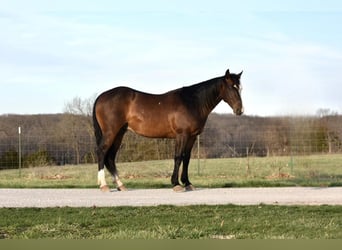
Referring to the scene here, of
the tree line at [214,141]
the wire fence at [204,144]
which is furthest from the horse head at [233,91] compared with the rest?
the wire fence at [204,144]

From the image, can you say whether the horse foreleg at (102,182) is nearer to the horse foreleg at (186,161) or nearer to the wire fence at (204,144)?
the horse foreleg at (186,161)

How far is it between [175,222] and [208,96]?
5.99 m

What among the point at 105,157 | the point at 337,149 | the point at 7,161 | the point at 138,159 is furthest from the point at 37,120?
the point at 105,157

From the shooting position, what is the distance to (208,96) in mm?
14625

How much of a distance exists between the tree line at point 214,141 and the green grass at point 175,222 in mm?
14743

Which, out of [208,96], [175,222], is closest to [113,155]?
[208,96]

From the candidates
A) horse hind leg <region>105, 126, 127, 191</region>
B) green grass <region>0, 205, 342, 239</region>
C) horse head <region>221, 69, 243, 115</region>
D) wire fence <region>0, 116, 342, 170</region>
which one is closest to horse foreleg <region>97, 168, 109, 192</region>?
horse hind leg <region>105, 126, 127, 191</region>

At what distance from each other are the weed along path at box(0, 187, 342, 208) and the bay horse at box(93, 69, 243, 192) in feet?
2.73

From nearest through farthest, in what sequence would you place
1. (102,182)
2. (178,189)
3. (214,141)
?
(178,189), (102,182), (214,141)

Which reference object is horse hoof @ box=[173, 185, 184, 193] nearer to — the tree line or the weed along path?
the weed along path

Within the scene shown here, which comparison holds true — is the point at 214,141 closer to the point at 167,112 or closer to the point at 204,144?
the point at 204,144

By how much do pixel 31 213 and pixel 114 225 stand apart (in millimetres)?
2057

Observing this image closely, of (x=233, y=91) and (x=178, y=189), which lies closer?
(x=178, y=189)

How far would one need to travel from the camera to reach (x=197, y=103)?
14.6 meters
